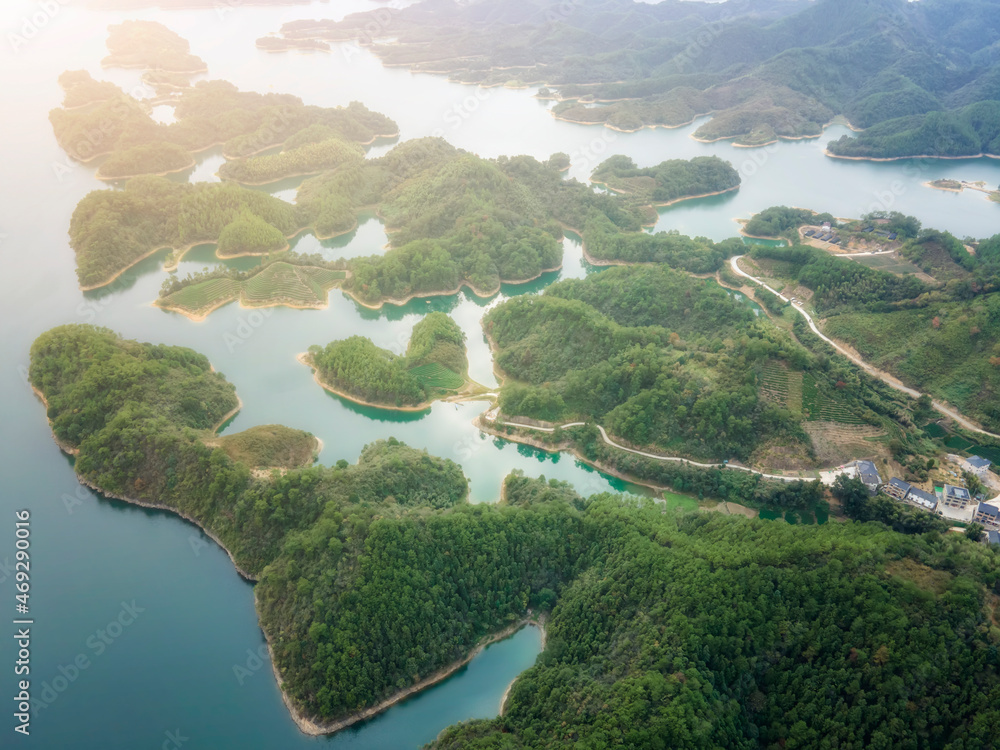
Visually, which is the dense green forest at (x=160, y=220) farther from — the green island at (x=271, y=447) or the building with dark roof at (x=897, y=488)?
the building with dark roof at (x=897, y=488)

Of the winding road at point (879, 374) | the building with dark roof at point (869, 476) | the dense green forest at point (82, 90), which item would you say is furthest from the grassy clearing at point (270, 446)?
the dense green forest at point (82, 90)

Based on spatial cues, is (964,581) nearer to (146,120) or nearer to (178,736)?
(178,736)

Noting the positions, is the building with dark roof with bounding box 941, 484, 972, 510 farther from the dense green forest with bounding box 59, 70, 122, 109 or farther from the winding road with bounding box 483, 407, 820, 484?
the dense green forest with bounding box 59, 70, 122, 109

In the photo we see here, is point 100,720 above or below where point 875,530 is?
below

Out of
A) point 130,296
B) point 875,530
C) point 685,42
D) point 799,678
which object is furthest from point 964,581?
point 685,42

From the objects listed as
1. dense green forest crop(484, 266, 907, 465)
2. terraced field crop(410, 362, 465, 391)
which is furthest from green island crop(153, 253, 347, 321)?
dense green forest crop(484, 266, 907, 465)

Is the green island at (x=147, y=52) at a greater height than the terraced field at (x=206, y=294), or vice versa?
the green island at (x=147, y=52)
